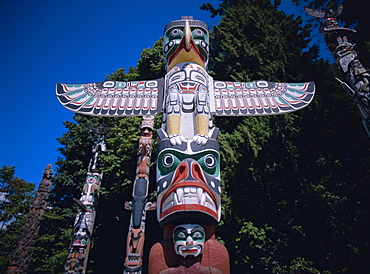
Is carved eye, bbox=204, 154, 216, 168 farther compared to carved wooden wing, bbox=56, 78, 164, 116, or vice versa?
carved wooden wing, bbox=56, 78, 164, 116

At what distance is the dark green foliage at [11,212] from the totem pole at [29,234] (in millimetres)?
4357

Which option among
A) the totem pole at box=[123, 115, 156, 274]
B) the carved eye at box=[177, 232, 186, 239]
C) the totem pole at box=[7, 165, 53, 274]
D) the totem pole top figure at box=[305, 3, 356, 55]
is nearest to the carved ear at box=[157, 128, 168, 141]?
the carved eye at box=[177, 232, 186, 239]

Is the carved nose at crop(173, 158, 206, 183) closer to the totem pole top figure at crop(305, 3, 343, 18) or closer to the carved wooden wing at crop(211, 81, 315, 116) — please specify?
the carved wooden wing at crop(211, 81, 315, 116)

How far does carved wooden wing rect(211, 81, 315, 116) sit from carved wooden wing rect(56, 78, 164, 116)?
104 centimetres

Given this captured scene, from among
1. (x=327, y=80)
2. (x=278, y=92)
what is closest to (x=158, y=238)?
(x=278, y=92)

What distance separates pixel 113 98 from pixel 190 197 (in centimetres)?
255

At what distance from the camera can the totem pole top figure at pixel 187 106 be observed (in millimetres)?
2896

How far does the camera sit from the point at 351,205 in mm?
5980

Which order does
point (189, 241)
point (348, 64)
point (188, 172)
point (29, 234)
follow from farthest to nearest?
point (29, 234), point (348, 64), point (188, 172), point (189, 241)

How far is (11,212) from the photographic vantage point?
13867 mm

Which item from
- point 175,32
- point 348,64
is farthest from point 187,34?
point 348,64

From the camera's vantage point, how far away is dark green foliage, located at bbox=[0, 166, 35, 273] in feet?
38.8

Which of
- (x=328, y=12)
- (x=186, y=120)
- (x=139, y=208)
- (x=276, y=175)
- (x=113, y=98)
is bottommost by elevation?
(x=139, y=208)

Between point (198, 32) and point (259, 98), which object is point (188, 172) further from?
point (198, 32)
